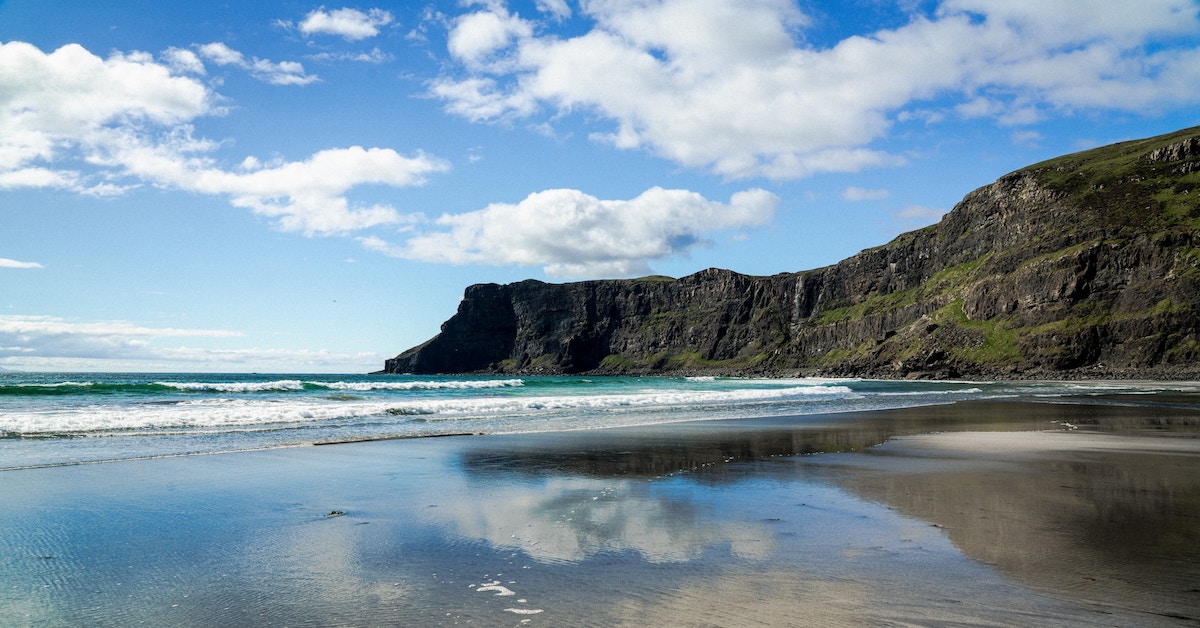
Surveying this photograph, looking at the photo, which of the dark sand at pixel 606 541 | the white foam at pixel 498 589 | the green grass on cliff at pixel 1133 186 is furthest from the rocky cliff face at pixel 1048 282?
the white foam at pixel 498 589

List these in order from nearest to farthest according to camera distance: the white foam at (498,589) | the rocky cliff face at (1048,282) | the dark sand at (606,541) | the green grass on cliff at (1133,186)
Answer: the dark sand at (606,541), the white foam at (498,589), the rocky cliff face at (1048,282), the green grass on cliff at (1133,186)

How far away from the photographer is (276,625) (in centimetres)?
500

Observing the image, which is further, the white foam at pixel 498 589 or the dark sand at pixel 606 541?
the white foam at pixel 498 589

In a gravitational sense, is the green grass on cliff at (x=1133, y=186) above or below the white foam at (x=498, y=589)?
above

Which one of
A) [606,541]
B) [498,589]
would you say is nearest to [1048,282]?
[606,541]

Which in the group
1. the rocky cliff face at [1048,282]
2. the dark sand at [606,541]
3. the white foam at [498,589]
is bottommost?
the dark sand at [606,541]

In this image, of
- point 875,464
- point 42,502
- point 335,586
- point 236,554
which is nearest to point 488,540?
point 335,586

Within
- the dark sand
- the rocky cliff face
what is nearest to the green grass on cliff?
the rocky cliff face

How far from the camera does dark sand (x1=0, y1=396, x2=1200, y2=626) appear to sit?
5266 millimetres

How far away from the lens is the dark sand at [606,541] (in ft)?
17.3

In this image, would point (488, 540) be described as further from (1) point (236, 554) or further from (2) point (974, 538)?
(2) point (974, 538)

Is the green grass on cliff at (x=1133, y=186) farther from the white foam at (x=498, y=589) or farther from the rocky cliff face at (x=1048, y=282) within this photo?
the white foam at (x=498, y=589)

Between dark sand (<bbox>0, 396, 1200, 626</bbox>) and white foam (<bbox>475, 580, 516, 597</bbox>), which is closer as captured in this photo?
dark sand (<bbox>0, 396, 1200, 626</bbox>)

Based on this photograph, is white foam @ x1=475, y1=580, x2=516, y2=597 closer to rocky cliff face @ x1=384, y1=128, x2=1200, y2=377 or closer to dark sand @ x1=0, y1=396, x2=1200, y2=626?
dark sand @ x1=0, y1=396, x2=1200, y2=626
